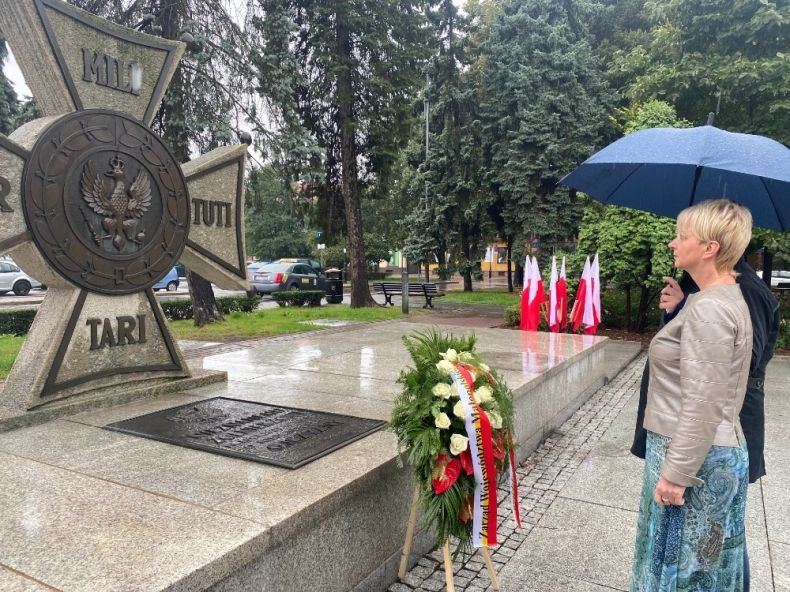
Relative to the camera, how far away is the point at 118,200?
4441mm

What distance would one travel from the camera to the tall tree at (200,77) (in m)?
11.7

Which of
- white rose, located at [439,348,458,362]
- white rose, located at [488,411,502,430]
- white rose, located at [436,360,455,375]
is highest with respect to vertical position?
white rose, located at [439,348,458,362]

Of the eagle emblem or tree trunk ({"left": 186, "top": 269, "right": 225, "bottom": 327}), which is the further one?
tree trunk ({"left": 186, "top": 269, "right": 225, "bottom": 327})

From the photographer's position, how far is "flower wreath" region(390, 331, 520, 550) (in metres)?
2.68

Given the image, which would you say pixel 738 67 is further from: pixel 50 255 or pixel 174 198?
pixel 50 255

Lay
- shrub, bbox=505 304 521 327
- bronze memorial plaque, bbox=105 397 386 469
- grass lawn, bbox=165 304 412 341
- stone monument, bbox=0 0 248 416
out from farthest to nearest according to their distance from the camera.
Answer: shrub, bbox=505 304 521 327 → grass lawn, bbox=165 304 412 341 → stone monument, bbox=0 0 248 416 → bronze memorial plaque, bbox=105 397 386 469

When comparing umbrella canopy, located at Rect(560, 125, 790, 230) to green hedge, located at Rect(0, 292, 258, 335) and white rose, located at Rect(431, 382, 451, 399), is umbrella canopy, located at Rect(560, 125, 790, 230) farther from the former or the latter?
green hedge, located at Rect(0, 292, 258, 335)

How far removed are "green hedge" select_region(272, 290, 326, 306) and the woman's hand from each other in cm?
1638

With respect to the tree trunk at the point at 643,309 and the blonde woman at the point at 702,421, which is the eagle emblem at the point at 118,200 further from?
the tree trunk at the point at 643,309

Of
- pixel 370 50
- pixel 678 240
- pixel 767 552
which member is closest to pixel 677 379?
pixel 678 240

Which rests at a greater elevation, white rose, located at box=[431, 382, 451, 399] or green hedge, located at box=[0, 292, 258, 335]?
white rose, located at box=[431, 382, 451, 399]

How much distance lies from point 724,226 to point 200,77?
12.2m

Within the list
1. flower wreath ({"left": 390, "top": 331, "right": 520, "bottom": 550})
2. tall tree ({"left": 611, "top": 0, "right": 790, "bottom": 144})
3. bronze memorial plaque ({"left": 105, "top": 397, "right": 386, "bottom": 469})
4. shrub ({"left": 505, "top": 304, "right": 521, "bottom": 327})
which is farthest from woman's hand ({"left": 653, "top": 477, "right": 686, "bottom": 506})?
shrub ({"left": 505, "top": 304, "right": 521, "bottom": 327})

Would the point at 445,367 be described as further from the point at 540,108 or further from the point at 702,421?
the point at 540,108
